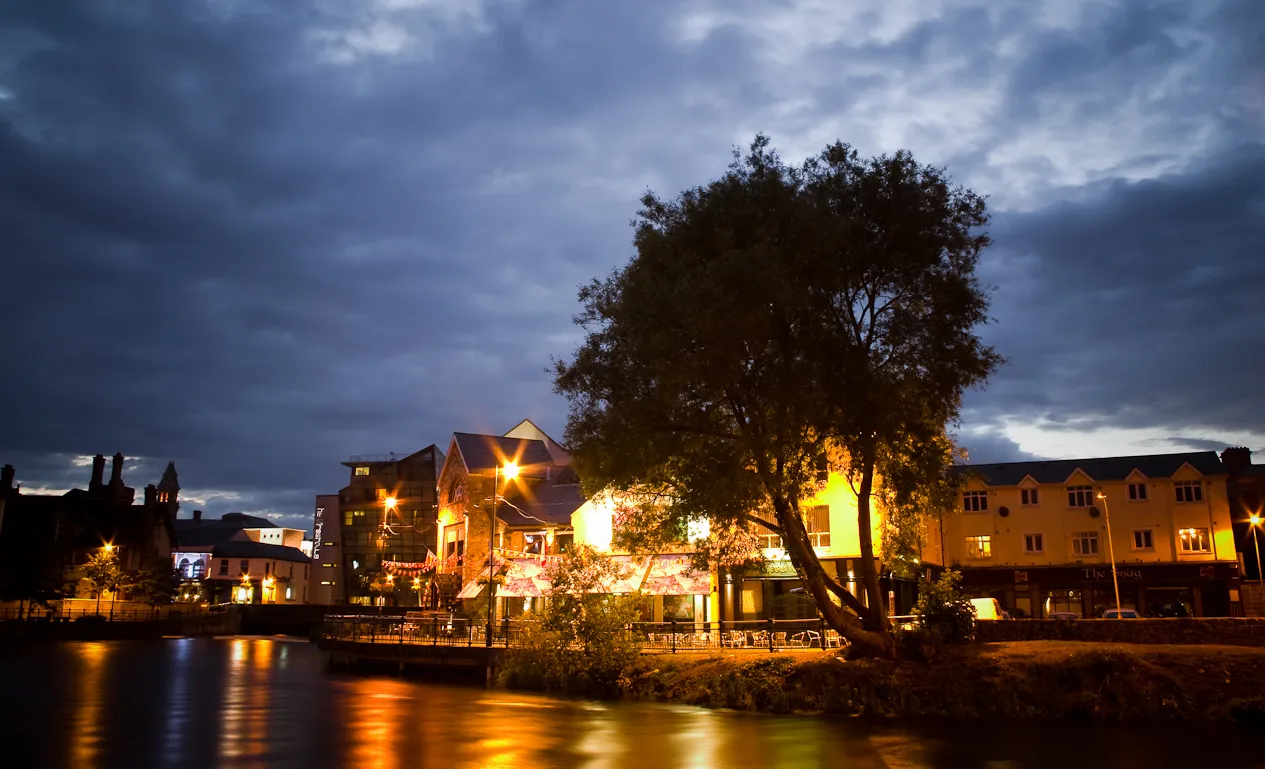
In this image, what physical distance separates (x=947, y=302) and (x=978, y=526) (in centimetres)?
4523

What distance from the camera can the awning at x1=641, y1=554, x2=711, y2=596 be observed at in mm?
45969

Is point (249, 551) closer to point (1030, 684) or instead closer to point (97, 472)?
point (97, 472)

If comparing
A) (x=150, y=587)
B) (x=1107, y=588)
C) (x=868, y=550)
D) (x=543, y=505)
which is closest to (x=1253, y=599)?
(x=1107, y=588)

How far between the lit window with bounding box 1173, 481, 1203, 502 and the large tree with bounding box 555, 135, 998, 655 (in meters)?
43.2

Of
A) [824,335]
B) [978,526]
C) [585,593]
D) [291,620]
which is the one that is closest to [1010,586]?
[978,526]

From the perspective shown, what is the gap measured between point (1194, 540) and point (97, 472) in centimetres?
10574

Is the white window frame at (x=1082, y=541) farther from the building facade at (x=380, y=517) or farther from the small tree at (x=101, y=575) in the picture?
the small tree at (x=101, y=575)

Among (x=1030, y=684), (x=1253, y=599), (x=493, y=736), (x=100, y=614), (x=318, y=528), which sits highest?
(x=318, y=528)

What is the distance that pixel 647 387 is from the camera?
28938mm

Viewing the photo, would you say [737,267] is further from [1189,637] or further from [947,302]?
[1189,637]

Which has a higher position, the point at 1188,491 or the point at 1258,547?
the point at 1188,491

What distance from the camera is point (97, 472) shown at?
341ft

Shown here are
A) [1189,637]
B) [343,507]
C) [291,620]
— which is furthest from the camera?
[343,507]

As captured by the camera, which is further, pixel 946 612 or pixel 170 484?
pixel 170 484
